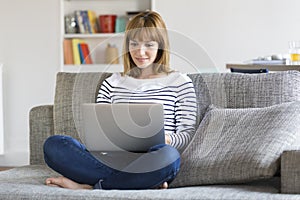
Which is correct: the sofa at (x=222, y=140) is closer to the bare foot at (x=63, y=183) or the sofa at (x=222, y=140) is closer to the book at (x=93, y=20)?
the bare foot at (x=63, y=183)

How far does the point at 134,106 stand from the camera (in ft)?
8.44

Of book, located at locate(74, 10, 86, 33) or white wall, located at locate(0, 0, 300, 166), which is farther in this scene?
book, located at locate(74, 10, 86, 33)

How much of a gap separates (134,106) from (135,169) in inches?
9.9

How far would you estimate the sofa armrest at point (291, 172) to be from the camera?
2.32 meters

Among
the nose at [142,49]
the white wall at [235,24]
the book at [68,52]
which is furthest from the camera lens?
the book at [68,52]

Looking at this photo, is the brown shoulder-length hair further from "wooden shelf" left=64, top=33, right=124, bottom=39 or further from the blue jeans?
"wooden shelf" left=64, top=33, right=124, bottom=39

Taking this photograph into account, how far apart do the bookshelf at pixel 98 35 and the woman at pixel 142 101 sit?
2.82 metres

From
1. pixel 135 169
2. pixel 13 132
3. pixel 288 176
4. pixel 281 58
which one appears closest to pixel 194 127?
pixel 135 169

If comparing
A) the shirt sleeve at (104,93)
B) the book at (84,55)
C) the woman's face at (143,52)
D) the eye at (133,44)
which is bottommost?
the book at (84,55)

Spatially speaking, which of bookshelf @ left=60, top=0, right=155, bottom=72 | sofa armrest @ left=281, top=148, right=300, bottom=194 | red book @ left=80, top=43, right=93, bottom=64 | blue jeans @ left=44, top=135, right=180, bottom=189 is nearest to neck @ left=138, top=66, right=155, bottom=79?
blue jeans @ left=44, top=135, right=180, bottom=189

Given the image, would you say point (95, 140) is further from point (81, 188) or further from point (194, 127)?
point (194, 127)

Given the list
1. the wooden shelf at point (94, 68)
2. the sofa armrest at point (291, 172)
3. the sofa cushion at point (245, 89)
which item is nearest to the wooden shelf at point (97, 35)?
the wooden shelf at point (94, 68)

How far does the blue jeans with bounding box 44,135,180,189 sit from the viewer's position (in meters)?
2.54

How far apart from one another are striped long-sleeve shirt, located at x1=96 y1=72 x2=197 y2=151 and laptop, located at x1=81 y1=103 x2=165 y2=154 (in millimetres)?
191
